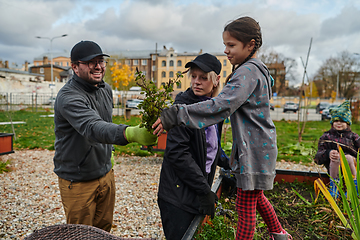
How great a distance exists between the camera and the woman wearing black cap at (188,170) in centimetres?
181

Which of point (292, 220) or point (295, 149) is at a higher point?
point (292, 220)

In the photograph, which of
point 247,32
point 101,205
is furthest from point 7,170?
point 247,32

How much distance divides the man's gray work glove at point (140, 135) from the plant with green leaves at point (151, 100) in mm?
29

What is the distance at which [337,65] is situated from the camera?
42.2 m

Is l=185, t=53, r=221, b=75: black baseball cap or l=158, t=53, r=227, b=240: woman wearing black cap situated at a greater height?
l=185, t=53, r=221, b=75: black baseball cap

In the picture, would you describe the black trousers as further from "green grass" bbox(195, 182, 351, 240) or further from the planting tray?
the planting tray

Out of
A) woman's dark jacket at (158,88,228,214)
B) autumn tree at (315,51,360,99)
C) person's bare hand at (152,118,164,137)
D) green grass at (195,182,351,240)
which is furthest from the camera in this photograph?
autumn tree at (315,51,360,99)

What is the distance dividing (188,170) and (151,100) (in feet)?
2.09

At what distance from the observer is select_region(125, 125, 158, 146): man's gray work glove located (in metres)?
1.39

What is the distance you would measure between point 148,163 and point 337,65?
46192 millimetres

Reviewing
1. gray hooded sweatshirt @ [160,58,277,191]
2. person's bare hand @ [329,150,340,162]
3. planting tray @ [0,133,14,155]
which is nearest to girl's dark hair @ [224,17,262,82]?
gray hooded sweatshirt @ [160,58,277,191]

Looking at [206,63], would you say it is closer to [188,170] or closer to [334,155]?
[188,170]

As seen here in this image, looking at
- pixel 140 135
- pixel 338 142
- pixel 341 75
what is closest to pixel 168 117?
pixel 140 135

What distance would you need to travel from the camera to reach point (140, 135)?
4.60 ft
